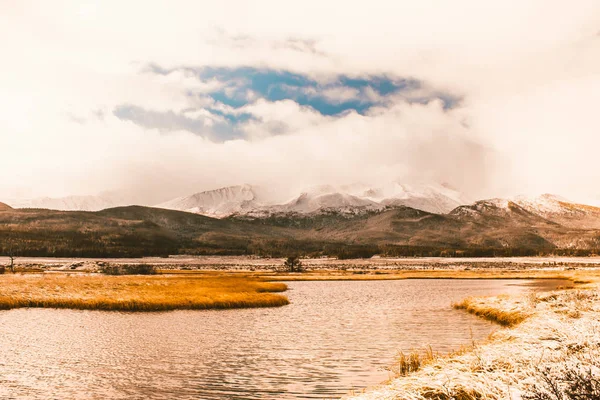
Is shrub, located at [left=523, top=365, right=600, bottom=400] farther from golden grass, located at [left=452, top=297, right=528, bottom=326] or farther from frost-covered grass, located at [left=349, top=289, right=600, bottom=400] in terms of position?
golden grass, located at [left=452, top=297, right=528, bottom=326]

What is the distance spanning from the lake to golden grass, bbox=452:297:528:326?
1.50 meters

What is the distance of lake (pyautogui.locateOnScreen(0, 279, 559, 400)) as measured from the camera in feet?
74.8

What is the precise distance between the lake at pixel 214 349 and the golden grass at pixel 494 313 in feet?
4.91

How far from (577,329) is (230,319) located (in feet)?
99.9

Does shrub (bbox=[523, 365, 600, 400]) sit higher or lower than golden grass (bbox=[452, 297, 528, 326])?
higher

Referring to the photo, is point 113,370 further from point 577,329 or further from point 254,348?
point 577,329

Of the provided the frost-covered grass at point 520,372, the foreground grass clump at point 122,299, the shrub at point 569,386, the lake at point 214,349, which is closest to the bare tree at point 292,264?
the foreground grass clump at point 122,299

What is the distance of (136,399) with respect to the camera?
21172 millimetres

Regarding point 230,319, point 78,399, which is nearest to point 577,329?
point 78,399

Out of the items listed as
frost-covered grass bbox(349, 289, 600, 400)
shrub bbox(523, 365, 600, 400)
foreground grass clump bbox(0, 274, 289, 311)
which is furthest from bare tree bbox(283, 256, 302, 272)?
shrub bbox(523, 365, 600, 400)

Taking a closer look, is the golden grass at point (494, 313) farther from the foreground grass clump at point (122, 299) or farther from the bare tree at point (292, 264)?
the bare tree at point (292, 264)

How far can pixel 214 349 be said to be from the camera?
31469mm

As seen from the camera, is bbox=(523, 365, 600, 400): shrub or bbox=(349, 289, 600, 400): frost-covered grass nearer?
bbox=(523, 365, 600, 400): shrub

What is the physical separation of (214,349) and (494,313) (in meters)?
26.0
